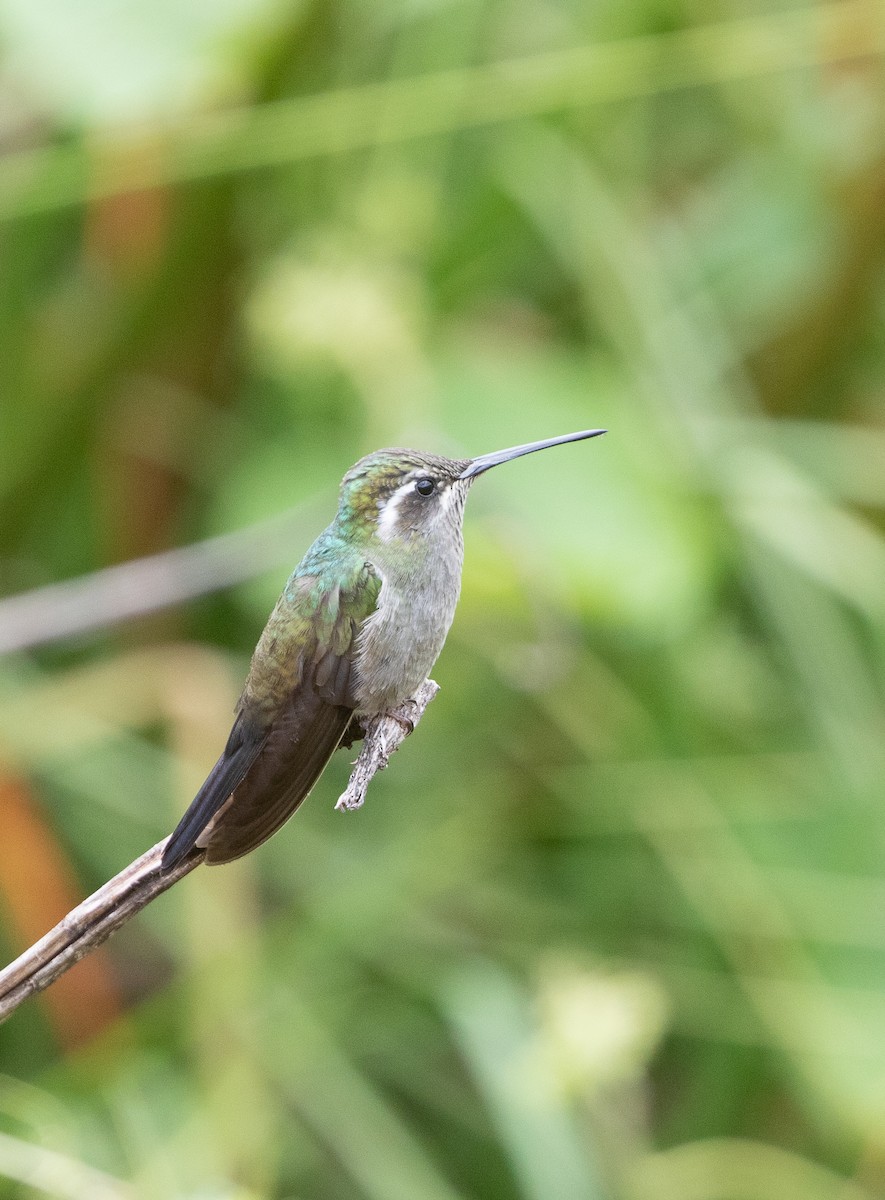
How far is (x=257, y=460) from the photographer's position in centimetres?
349

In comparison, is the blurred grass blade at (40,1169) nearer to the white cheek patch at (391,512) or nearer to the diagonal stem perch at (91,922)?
the diagonal stem perch at (91,922)

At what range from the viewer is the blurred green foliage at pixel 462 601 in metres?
2.97

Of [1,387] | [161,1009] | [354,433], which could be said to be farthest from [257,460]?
[161,1009]

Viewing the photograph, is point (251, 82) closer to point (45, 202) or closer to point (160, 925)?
point (45, 202)

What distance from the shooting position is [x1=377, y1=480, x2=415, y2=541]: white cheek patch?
5.74ft

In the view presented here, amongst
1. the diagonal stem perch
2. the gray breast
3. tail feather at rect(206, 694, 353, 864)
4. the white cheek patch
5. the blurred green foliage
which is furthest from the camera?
the blurred green foliage

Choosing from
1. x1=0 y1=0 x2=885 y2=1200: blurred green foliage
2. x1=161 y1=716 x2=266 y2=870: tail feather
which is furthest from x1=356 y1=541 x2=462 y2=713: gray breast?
x1=0 y1=0 x2=885 y2=1200: blurred green foliage

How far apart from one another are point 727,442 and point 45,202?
1702 mm

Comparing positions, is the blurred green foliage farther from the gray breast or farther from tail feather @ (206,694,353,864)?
tail feather @ (206,694,353,864)

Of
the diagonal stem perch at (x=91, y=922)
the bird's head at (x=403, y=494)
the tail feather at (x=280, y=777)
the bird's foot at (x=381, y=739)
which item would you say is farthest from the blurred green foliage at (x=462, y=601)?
the diagonal stem perch at (x=91, y=922)

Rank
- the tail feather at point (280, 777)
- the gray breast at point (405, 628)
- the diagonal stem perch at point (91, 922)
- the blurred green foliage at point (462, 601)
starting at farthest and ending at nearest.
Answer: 1. the blurred green foliage at point (462, 601)
2. the gray breast at point (405, 628)
3. the tail feather at point (280, 777)
4. the diagonal stem perch at point (91, 922)

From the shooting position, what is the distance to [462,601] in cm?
297

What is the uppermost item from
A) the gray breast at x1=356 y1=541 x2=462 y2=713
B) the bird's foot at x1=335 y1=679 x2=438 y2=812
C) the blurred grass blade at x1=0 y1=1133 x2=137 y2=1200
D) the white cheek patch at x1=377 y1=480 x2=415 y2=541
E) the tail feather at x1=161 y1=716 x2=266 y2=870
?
the white cheek patch at x1=377 y1=480 x2=415 y2=541

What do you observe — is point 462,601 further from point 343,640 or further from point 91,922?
point 91,922
